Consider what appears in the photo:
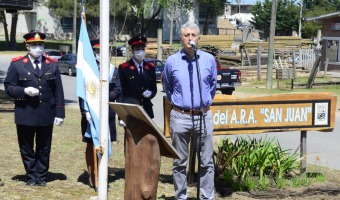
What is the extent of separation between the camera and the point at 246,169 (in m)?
8.34

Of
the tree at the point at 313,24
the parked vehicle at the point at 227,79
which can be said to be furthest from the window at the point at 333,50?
the tree at the point at 313,24

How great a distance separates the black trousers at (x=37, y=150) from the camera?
7.85 m

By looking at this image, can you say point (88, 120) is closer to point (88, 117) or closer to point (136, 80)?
point (88, 117)

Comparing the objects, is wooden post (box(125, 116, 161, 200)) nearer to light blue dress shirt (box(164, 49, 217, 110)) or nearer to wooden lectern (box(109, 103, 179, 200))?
wooden lectern (box(109, 103, 179, 200))

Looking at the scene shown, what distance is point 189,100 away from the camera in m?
6.75

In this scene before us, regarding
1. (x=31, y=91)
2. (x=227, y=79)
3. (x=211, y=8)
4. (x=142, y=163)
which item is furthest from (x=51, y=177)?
(x=211, y=8)

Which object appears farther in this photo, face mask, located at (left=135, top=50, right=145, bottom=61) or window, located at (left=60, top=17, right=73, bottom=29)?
window, located at (left=60, top=17, right=73, bottom=29)

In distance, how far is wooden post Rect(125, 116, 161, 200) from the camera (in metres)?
5.43

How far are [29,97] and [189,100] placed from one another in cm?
205

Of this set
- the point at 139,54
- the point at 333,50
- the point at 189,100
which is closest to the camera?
the point at 189,100

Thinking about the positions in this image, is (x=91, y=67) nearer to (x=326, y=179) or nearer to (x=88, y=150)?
(x=88, y=150)

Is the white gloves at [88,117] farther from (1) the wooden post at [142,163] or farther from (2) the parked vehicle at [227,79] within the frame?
(2) the parked vehicle at [227,79]

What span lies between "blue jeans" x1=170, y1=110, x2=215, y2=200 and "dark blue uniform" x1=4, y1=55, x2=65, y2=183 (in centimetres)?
164

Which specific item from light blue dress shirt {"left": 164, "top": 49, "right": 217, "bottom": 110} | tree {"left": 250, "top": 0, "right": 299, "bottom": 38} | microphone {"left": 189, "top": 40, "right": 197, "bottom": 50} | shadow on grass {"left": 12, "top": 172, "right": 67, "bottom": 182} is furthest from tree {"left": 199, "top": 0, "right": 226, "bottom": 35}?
microphone {"left": 189, "top": 40, "right": 197, "bottom": 50}
